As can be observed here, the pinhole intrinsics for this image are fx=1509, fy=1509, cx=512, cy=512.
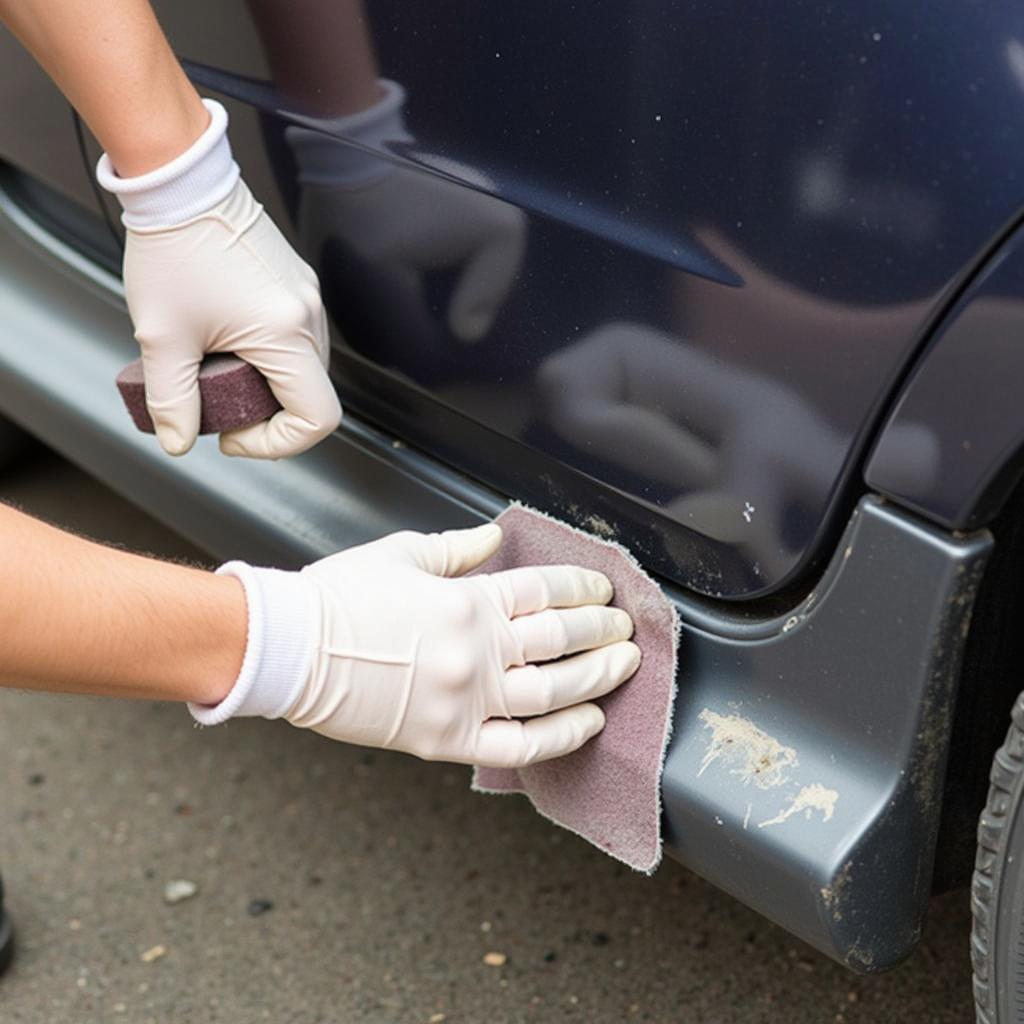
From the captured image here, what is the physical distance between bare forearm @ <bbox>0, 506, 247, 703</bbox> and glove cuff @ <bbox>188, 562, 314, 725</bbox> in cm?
1

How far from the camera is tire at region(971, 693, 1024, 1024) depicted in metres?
1.10

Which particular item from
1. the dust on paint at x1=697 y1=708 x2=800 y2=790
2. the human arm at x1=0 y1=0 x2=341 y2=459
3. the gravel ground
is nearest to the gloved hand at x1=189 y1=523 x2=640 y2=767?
the dust on paint at x1=697 y1=708 x2=800 y2=790

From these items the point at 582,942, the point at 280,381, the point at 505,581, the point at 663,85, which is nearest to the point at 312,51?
the point at 280,381

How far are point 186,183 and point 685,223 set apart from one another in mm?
537

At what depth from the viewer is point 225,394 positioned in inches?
59.6

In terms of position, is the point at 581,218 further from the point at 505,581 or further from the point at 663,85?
the point at 505,581

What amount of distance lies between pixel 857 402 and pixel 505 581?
1.40 ft

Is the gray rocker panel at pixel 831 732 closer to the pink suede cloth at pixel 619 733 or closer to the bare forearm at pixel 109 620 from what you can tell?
the pink suede cloth at pixel 619 733

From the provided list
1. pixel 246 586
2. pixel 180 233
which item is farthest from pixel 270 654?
pixel 180 233

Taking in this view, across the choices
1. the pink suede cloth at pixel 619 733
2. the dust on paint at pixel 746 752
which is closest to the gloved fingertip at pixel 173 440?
the pink suede cloth at pixel 619 733

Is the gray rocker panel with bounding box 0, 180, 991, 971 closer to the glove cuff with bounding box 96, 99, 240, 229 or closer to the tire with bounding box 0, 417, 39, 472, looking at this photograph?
the glove cuff with bounding box 96, 99, 240, 229

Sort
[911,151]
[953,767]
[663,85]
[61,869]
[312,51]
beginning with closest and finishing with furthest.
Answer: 1. [911,151]
2. [663,85]
3. [953,767]
4. [312,51]
5. [61,869]

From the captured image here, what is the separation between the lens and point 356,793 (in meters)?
2.06

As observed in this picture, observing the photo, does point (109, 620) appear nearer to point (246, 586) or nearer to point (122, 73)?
point (246, 586)
